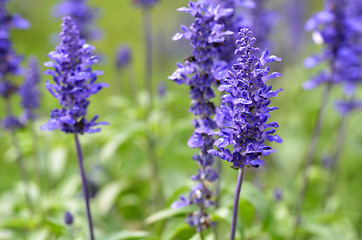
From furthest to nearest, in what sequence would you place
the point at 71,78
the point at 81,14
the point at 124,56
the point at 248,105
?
the point at 124,56
the point at 81,14
the point at 71,78
the point at 248,105

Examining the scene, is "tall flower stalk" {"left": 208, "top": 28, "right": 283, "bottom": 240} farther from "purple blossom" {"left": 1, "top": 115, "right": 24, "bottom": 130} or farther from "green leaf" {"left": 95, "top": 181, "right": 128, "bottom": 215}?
"green leaf" {"left": 95, "top": 181, "right": 128, "bottom": 215}

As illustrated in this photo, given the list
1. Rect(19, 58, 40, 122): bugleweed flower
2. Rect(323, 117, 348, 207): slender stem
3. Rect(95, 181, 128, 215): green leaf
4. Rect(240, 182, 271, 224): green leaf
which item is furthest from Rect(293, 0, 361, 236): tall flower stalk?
Rect(19, 58, 40, 122): bugleweed flower

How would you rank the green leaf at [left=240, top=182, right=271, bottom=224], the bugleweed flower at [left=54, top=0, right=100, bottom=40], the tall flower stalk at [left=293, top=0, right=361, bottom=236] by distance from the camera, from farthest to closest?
1. the bugleweed flower at [left=54, top=0, right=100, bottom=40]
2. the tall flower stalk at [left=293, top=0, right=361, bottom=236]
3. the green leaf at [left=240, top=182, right=271, bottom=224]

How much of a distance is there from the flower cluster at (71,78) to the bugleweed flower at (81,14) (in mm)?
3378

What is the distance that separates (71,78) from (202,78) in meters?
0.91

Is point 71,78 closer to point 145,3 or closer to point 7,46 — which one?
point 7,46

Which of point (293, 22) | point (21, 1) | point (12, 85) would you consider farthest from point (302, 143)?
point (21, 1)

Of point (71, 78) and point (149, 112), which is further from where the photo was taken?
point (149, 112)

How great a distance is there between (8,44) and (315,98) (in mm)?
5634

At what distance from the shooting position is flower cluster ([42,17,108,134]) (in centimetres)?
295

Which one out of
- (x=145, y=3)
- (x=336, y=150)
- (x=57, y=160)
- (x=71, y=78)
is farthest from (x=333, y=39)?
(x=57, y=160)

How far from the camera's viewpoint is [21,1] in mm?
13742

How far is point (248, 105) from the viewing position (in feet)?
8.17

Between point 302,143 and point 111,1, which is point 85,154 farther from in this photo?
point 111,1
